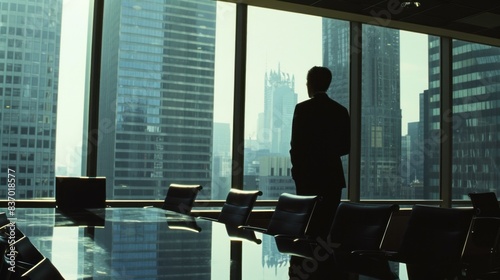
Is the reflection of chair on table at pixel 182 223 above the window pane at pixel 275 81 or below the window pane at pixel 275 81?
below

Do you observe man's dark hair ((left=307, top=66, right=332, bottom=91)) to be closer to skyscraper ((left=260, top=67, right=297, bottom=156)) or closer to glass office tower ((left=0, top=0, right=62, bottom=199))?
skyscraper ((left=260, top=67, right=297, bottom=156))

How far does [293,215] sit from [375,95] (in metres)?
4.58

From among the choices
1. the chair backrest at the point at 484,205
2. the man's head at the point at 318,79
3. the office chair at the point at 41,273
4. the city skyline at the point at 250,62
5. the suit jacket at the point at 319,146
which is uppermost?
the city skyline at the point at 250,62

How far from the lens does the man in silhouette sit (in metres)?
3.38

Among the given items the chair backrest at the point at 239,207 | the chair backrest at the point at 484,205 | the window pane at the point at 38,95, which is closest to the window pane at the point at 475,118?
the chair backrest at the point at 484,205

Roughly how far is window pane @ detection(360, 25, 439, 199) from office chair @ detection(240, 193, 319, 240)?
4108mm

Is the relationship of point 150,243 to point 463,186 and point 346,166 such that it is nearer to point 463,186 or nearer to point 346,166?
point 346,166

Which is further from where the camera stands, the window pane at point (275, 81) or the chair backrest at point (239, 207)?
the window pane at point (275, 81)

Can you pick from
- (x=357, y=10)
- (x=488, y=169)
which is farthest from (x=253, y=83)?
(x=488, y=169)

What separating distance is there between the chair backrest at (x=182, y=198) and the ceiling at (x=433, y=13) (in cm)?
302

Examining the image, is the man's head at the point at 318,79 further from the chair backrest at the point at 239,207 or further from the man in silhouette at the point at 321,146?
the chair backrest at the point at 239,207

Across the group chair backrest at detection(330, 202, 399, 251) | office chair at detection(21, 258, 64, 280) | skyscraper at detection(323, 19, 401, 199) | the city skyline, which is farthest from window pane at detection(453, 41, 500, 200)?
office chair at detection(21, 258, 64, 280)

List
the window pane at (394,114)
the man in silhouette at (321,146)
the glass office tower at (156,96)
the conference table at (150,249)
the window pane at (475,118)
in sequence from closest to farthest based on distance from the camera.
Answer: the conference table at (150,249) < the man in silhouette at (321,146) < the glass office tower at (156,96) < the window pane at (394,114) < the window pane at (475,118)

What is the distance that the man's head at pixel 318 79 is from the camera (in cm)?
340
